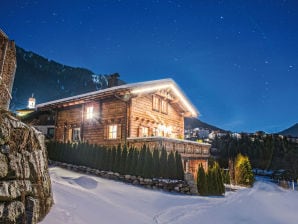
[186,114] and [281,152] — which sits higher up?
[186,114]

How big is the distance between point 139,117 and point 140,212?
11.4m

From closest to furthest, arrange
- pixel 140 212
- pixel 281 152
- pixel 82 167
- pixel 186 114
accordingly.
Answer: pixel 140 212
pixel 82 167
pixel 186 114
pixel 281 152

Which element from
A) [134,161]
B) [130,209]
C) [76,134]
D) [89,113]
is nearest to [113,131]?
[89,113]

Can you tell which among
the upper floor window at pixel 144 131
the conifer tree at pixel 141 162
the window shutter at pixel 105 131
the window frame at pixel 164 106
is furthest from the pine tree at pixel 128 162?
the window frame at pixel 164 106

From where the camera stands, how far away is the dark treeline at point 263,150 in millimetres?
51125

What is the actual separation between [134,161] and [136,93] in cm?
645

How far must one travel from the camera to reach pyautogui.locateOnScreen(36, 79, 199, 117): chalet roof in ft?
56.6

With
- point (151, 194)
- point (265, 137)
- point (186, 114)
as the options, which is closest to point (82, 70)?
point (265, 137)

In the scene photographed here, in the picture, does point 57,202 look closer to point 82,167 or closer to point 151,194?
point 151,194

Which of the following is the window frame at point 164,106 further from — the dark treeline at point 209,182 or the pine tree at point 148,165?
the pine tree at point 148,165

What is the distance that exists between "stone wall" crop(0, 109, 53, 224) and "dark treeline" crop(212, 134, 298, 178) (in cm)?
4821

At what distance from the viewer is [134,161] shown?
41.6ft

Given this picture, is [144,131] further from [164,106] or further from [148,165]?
[148,165]

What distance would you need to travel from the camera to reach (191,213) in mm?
8125
